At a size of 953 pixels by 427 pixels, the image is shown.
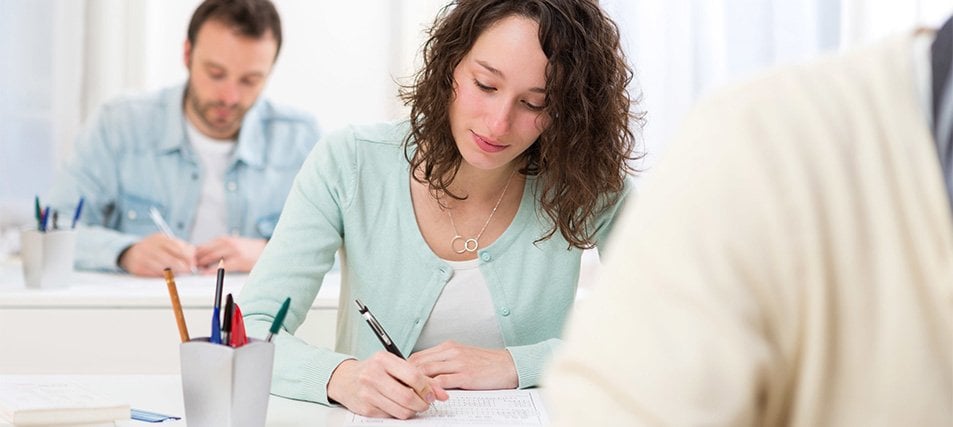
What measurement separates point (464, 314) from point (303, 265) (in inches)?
10.0

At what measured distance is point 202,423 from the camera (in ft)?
3.57

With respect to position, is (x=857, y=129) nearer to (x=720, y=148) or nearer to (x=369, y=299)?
(x=720, y=148)

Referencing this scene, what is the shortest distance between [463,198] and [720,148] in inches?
45.7

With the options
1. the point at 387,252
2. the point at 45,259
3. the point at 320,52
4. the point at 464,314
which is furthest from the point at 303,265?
the point at 320,52

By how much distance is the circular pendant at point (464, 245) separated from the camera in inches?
63.3

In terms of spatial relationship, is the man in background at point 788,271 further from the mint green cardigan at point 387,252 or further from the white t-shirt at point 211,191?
the white t-shirt at point 211,191

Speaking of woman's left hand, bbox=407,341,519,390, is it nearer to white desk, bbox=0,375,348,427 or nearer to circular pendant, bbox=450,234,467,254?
white desk, bbox=0,375,348,427

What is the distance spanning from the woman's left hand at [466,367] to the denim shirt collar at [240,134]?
184 centimetres

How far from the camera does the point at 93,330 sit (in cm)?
206

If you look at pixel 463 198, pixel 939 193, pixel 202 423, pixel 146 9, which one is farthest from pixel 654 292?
pixel 146 9

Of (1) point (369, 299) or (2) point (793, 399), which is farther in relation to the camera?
(1) point (369, 299)

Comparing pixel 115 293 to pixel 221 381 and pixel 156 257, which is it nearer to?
pixel 156 257

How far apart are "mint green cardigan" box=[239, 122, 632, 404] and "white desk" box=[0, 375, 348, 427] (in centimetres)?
20

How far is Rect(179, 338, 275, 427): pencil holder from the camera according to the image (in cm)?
107
